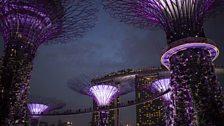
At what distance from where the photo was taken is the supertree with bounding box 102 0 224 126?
13.5 metres

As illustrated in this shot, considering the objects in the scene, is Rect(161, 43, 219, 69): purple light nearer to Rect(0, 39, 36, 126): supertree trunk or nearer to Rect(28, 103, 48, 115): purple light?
Rect(0, 39, 36, 126): supertree trunk

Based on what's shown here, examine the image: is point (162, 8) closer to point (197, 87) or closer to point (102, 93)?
point (197, 87)

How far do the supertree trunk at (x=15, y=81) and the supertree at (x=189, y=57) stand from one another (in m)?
7.16

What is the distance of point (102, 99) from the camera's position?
30141mm

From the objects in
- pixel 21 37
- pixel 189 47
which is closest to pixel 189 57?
pixel 189 47

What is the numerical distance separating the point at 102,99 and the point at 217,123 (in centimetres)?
1828

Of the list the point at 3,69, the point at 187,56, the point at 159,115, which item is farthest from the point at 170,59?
the point at 159,115

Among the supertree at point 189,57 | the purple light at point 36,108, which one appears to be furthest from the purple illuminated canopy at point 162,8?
the purple light at point 36,108

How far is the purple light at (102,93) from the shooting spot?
3008cm

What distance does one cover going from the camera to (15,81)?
1593cm

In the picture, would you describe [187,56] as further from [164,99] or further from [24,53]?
[164,99]

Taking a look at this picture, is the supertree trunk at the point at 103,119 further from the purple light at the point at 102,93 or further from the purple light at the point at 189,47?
the purple light at the point at 189,47

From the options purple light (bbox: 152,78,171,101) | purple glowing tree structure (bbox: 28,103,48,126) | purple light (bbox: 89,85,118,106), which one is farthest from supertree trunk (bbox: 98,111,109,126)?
purple glowing tree structure (bbox: 28,103,48,126)

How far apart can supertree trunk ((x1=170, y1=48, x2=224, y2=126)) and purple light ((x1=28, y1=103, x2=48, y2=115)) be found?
24759 millimetres
